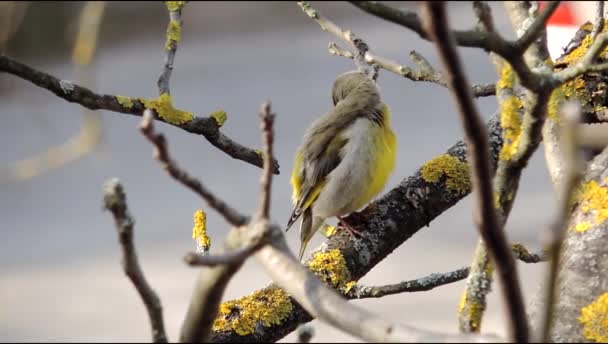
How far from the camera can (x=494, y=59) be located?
1544 millimetres

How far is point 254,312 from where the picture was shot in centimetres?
211

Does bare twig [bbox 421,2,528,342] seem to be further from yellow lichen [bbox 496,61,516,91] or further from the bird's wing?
the bird's wing

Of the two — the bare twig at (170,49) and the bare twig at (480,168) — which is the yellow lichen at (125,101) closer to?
the bare twig at (170,49)

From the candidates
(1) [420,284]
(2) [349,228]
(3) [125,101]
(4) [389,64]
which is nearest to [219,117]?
(3) [125,101]

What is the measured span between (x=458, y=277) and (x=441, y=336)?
3.70 ft

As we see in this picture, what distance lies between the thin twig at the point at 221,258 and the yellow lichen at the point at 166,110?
1.17 metres

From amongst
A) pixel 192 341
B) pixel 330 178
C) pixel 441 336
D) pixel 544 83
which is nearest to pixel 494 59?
pixel 544 83

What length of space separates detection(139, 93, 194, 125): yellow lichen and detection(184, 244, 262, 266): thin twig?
1165mm

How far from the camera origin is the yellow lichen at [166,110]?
7.73 feet

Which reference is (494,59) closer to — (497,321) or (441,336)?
(441,336)

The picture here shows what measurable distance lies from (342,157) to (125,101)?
1447 mm

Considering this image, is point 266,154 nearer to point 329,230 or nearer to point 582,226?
point 582,226

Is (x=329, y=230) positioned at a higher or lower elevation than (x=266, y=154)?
higher

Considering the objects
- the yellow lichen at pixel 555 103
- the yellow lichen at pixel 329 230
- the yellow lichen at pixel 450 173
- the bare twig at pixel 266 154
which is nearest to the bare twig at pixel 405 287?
the yellow lichen at pixel 450 173
